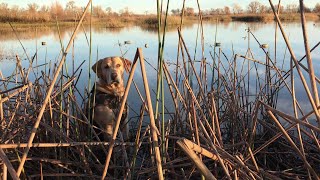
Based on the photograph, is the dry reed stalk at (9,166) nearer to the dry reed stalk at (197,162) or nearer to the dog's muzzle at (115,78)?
the dry reed stalk at (197,162)

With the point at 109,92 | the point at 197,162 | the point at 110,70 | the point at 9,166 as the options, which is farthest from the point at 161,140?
the point at 110,70

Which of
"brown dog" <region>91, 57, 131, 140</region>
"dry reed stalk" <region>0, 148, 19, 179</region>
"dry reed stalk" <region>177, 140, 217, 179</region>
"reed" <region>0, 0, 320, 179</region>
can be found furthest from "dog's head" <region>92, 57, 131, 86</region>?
"dry reed stalk" <region>177, 140, 217, 179</region>

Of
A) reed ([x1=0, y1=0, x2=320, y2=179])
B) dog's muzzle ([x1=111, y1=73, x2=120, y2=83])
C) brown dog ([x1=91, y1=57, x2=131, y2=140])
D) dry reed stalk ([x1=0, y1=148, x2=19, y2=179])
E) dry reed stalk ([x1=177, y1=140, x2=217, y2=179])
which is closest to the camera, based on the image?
dry reed stalk ([x1=177, y1=140, x2=217, y2=179])

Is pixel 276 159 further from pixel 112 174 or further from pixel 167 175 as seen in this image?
pixel 112 174

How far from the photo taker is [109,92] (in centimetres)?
332

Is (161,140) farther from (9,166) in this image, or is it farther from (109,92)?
(109,92)

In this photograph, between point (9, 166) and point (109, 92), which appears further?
point (109, 92)

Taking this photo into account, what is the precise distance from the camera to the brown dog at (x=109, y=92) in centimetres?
312

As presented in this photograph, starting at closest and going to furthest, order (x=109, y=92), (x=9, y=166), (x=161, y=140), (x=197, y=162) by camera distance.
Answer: (x=197, y=162) → (x=9, y=166) → (x=161, y=140) → (x=109, y=92)

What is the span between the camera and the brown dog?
312 centimetres

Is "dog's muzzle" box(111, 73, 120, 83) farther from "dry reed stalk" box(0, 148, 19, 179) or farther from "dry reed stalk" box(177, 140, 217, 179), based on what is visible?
"dry reed stalk" box(177, 140, 217, 179)

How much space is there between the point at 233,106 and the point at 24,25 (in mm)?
19698

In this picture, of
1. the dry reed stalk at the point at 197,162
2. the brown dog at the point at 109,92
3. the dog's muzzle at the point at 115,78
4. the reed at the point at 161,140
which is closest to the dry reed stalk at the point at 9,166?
the reed at the point at 161,140

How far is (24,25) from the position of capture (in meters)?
19.6
